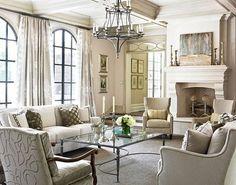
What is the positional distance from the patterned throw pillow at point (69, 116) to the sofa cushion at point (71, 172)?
116 inches

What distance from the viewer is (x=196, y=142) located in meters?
3.25

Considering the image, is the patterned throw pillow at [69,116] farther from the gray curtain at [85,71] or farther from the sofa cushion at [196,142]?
the sofa cushion at [196,142]

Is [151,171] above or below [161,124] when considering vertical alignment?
below

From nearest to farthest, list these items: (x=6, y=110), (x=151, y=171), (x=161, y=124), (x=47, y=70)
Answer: (x=151, y=171) → (x=6, y=110) → (x=161, y=124) → (x=47, y=70)

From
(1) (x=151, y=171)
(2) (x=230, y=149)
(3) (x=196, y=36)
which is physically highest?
(3) (x=196, y=36)

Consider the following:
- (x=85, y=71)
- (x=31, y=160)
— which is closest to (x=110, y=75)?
(x=85, y=71)

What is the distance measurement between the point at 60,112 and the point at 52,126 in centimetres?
39

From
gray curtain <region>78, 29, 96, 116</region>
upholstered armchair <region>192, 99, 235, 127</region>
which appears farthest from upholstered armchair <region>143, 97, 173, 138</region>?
gray curtain <region>78, 29, 96, 116</region>

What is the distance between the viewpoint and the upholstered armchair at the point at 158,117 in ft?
23.6

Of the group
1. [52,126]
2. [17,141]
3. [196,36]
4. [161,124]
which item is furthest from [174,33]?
[17,141]

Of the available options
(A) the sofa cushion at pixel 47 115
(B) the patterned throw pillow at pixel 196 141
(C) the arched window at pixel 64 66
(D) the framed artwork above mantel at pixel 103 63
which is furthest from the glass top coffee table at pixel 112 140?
(D) the framed artwork above mantel at pixel 103 63

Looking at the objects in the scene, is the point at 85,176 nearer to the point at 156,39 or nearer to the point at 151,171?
the point at 151,171

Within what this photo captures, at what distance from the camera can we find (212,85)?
26.1 ft

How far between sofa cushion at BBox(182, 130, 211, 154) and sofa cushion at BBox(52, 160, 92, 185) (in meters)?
1.13
